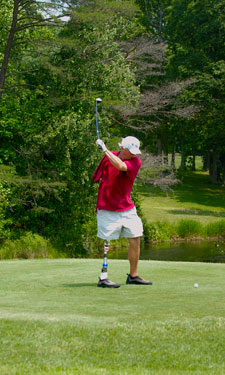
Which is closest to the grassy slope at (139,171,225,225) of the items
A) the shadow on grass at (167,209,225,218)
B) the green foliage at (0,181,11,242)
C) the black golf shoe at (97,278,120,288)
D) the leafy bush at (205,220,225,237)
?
the shadow on grass at (167,209,225,218)

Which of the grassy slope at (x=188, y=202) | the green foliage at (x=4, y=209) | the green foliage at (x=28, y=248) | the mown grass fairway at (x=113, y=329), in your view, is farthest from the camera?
the grassy slope at (x=188, y=202)

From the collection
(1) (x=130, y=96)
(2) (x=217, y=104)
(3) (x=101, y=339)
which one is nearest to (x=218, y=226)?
(1) (x=130, y=96)

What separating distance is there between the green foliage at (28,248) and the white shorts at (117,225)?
16832mm

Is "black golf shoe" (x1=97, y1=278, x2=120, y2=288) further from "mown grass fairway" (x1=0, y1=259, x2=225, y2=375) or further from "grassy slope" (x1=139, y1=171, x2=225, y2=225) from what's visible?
"grassy slope" (x1=139, y1=171, x2=225, y2=225)

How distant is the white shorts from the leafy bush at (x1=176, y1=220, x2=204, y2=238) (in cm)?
2585

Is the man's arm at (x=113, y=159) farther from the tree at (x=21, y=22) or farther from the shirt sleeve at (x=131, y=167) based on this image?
the tree at (x=21, y=22)

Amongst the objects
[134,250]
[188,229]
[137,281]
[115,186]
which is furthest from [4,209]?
[115,186]

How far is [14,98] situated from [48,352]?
2313 centimetres

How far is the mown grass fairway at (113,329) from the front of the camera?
5352mm

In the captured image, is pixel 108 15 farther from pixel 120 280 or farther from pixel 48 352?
pixel 48 352

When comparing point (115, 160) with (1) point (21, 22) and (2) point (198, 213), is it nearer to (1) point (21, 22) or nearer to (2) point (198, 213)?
(1) point (21, 22)

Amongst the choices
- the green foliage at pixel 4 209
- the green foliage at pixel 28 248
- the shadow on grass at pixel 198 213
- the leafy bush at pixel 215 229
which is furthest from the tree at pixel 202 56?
the green foliage at pixel 4 209

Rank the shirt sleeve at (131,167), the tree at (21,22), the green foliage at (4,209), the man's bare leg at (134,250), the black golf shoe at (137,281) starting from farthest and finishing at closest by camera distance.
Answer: the tree at (21,22) → the green foliage at (4,209) → the black golf shoe at (137,281) → the man's bare leg at (134,250) → the shirt sleeve at (131,167)

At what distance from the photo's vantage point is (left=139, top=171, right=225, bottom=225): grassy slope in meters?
37.8
